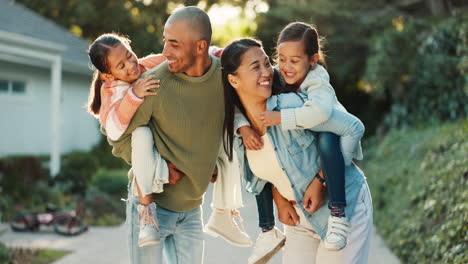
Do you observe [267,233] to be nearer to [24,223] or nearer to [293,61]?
[293,61]

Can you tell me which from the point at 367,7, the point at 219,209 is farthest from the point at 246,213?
the point at 367,7

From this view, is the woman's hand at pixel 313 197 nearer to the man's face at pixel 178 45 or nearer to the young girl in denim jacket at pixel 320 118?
the young girl in denim jacket at pixel 320 118

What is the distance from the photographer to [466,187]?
529 cm

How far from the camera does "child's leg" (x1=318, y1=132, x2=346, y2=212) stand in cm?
276

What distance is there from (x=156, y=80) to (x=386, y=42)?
11.6m

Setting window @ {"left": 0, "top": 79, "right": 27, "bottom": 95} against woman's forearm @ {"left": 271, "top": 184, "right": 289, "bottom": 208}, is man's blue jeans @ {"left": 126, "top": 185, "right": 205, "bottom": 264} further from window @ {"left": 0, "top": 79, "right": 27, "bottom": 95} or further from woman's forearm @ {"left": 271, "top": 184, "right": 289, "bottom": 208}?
window @ {"left": 0, "top": 79, "right": 27, "bottom": 95}

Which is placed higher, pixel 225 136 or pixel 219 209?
pixel 225 136

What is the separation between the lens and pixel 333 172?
109 inches

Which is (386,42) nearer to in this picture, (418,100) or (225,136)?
(418,100)

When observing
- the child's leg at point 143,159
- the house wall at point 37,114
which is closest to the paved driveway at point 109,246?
the child's leg at point 143,159

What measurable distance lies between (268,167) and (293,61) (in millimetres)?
559

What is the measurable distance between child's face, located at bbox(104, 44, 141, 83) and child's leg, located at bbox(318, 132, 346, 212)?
45.1 inches

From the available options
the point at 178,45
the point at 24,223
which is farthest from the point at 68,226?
the point at 178,45

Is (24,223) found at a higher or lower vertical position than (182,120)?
lower
